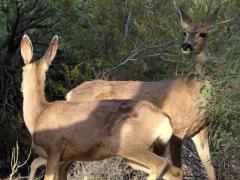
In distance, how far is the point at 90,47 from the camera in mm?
15969

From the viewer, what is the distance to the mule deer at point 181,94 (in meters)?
10.7

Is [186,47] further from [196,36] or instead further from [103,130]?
[103,130]

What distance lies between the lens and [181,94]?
10969 millimetres

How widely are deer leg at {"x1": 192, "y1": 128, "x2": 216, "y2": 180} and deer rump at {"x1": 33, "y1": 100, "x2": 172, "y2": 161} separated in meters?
2.02

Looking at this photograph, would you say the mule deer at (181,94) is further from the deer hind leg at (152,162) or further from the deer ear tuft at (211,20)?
the deer hind leg at (152,162)

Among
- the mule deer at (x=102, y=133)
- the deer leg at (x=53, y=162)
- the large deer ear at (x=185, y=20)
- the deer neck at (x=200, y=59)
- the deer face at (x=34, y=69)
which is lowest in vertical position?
the deer leg at (x=53, y=162)

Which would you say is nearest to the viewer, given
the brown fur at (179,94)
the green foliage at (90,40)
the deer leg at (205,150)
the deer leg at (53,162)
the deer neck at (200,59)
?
the deer leg at (53,162)

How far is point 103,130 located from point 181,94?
2380 mm

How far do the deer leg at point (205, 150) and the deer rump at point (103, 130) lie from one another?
202 cm

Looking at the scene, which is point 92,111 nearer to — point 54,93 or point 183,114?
point 183,114

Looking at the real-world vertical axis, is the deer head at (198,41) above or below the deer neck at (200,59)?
above

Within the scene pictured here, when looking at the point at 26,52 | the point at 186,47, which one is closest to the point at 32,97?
the point at 26,52

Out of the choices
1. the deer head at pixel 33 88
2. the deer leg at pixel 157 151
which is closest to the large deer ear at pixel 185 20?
the deer head at pixel 33 88

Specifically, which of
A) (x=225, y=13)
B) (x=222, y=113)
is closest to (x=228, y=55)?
(x=222, y=113)
